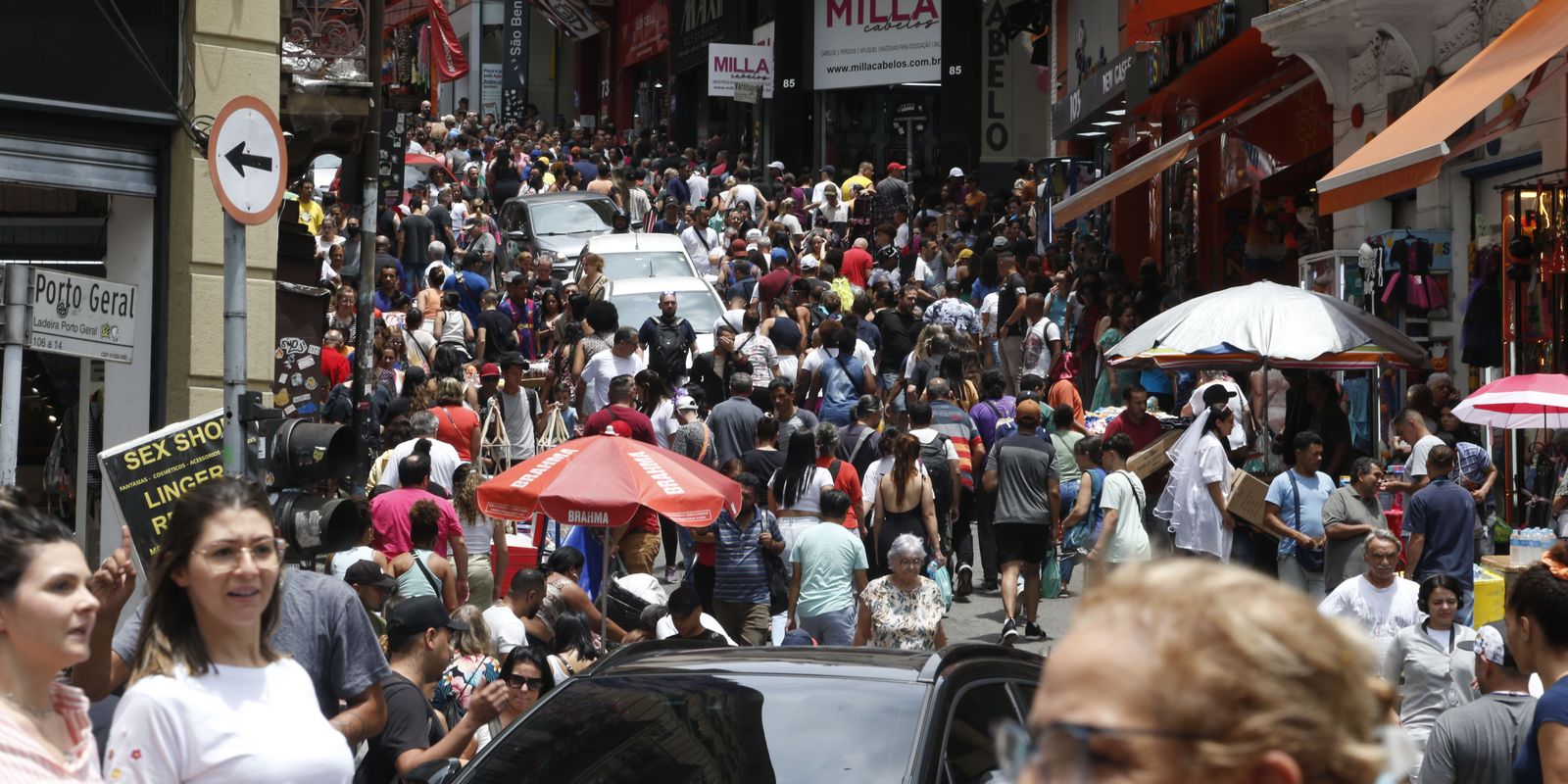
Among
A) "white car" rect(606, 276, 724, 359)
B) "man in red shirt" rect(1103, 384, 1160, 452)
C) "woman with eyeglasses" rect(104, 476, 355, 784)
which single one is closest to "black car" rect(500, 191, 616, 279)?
"white car" rect(606, 276, 724, 359)

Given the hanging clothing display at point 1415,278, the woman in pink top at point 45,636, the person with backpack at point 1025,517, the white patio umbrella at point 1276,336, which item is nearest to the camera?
the woman in pink top at point 45,636

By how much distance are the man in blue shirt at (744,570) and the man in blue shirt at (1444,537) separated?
4059mm

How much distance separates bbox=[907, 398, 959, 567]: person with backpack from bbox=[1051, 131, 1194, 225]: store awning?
7.36m

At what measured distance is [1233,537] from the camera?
13070 millimetres

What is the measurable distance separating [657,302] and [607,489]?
36.3 feet

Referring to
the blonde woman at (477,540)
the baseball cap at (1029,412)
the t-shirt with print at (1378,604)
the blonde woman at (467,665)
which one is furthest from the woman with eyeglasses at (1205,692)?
the baseball cap at (1029,412)

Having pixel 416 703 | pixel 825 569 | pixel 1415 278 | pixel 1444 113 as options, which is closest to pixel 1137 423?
pixel 1415 278

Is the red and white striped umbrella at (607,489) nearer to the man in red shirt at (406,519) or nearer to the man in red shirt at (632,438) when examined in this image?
the man in red shirt at (406,519)

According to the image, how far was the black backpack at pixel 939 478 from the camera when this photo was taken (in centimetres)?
1385

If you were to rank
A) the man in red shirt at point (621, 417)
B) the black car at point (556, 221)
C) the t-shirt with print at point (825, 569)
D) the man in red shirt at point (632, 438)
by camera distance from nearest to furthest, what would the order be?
the t-shirt with print at point (825, 569) → the man in red shirt at point (632, 438) → the man in red shirt at point (621, 417) → the black car at point (556, 221)

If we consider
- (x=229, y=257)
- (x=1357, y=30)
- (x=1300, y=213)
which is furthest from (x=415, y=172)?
(x=229, y=257)

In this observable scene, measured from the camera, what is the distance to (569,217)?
2788 centimetres

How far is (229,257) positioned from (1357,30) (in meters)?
Result: 12.1

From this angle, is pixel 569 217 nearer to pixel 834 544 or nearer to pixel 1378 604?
pixel 834 544
